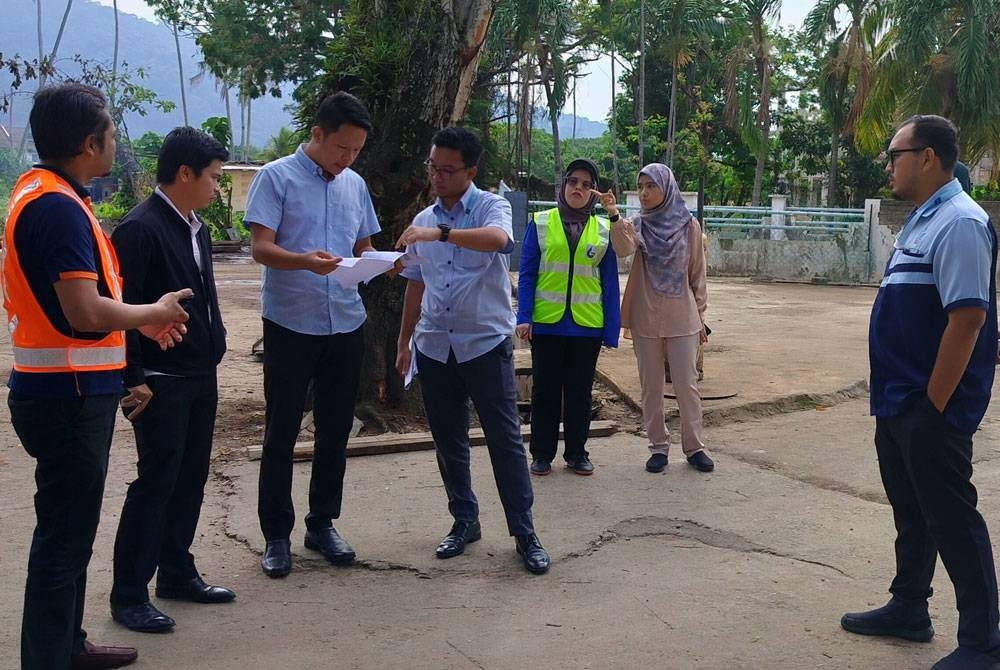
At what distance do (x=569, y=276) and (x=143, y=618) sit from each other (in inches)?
125

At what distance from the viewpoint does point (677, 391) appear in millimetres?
6660

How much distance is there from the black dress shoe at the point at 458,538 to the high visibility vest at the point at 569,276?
1.61m

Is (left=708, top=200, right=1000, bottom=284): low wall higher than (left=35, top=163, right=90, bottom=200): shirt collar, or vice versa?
(left=35, top=163, right=90, bottom=200): shirt collar

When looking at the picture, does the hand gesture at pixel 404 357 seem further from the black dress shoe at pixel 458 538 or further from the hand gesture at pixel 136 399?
the hand gesture at pixel 136 399

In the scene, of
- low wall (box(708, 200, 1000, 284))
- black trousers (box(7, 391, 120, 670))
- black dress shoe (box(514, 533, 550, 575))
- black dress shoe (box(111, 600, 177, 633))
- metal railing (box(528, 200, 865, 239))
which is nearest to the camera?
black trousers (box(7, 391, 120, 670))

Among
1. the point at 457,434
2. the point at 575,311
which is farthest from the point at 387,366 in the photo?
the point at 457,434

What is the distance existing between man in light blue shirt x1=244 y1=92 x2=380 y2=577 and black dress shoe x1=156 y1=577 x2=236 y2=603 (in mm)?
331

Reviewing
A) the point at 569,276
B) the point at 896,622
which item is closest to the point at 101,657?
the point at 896,622

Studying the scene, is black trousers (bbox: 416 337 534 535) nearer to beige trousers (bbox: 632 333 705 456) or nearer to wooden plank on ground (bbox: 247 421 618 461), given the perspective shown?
wooden plank on ground (bbox: 247 421 618 461)

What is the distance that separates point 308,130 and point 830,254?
17.1 metres

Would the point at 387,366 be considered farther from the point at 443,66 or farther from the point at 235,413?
the point at 443,66

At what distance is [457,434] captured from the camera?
502cm

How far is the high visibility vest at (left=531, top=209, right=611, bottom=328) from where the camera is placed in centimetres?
627

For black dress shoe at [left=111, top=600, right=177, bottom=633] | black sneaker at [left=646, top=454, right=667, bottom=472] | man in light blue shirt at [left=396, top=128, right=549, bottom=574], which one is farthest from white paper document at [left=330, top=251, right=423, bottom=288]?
black sneaker at [left=646, top=454, right=667, bottom=472]
